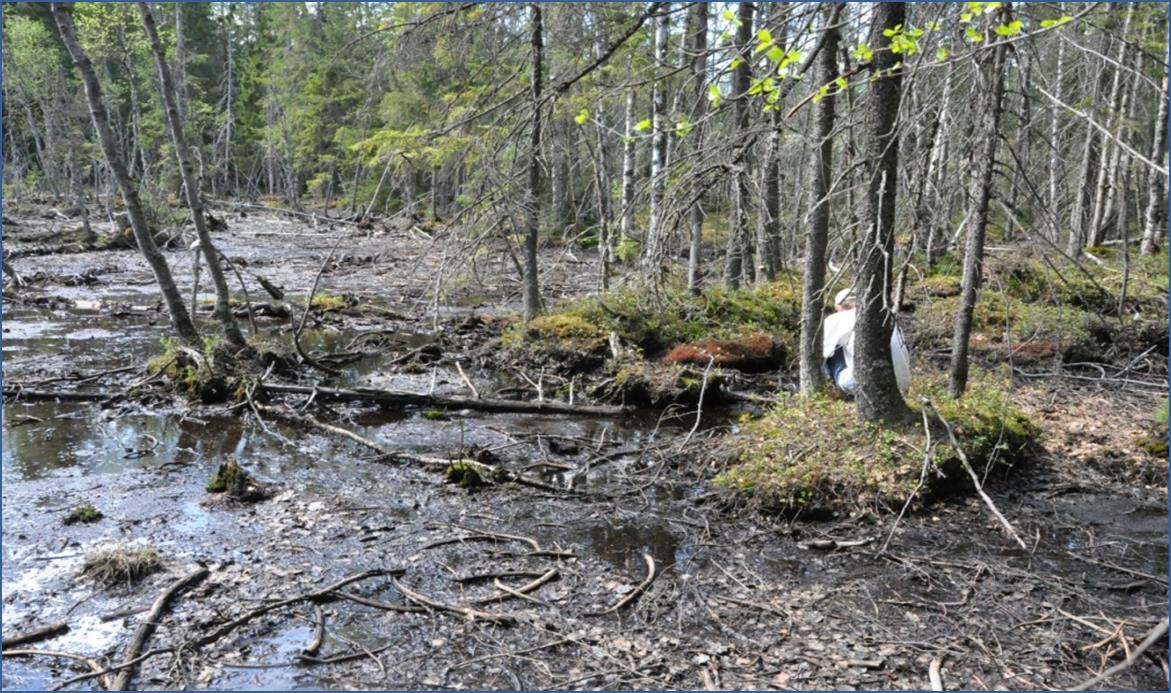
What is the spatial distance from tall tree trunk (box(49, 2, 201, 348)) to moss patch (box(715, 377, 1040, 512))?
7776 millimetres

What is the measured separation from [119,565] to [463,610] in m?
2.46

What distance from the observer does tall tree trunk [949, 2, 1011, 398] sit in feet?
19.1

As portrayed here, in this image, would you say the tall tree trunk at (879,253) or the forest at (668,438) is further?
the tall tree trunk at (879,253)

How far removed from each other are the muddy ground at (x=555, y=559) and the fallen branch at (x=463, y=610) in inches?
0.8

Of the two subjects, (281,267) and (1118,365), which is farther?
(281,267)

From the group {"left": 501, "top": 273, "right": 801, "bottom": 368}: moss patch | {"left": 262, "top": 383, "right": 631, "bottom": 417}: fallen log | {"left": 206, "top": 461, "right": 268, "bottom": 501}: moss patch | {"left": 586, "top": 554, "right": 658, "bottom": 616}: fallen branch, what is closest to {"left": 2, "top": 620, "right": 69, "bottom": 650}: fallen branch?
{"left": 206, "top": 461, "right": 268, "bottom": 501}: moss patch

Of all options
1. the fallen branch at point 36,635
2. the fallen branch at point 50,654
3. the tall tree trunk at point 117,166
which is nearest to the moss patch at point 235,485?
the fallen branch at point 36,635

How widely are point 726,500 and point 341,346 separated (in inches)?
349

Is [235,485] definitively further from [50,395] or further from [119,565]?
[50,395]

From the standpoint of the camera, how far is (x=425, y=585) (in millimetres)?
5309

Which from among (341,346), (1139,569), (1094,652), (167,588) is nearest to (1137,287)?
(1139,569)

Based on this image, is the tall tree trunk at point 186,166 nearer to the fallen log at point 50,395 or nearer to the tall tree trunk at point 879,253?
the fallen log at point 50,395

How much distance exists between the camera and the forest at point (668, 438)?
4539mm

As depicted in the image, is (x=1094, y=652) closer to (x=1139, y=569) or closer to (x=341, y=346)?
(x=1139, y=569)
